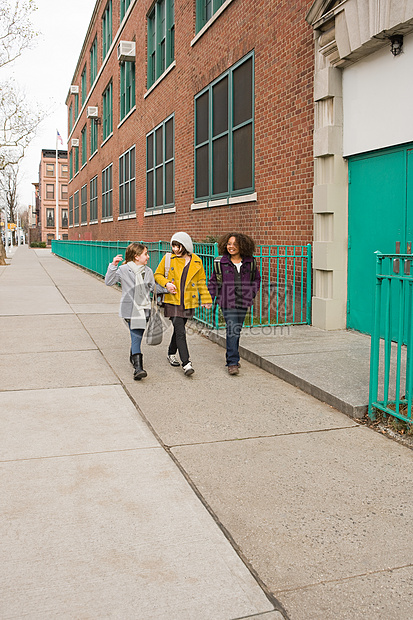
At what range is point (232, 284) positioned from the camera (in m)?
6.65

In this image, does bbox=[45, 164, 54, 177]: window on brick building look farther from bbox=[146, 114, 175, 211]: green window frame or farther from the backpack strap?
the backpack strap

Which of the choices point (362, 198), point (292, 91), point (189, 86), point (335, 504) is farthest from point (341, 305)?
point (189, 86)

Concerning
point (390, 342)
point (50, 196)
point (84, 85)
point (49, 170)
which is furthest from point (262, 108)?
point (50, 196)

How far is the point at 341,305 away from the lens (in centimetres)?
852

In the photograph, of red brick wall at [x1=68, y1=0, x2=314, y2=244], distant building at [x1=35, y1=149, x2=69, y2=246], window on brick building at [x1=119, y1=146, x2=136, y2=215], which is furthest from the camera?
distant building at [x1=35, y1=149, x2=69, y2=246]

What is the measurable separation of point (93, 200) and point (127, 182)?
10.8 metres

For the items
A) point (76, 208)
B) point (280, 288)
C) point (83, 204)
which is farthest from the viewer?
point (76, 208)

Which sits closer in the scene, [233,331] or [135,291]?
[135,291]

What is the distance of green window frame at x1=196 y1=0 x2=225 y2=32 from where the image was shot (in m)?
12.8

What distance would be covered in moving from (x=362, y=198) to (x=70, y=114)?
43.5m

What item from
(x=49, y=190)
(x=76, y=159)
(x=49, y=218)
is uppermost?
(x=49, y=190)

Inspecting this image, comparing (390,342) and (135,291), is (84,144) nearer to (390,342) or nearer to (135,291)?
(135,291)

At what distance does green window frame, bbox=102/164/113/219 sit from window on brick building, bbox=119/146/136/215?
2.86 meters

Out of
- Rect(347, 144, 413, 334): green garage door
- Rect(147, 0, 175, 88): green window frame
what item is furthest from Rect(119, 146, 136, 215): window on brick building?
Rect(347, 144, 413, 334): green garage door
